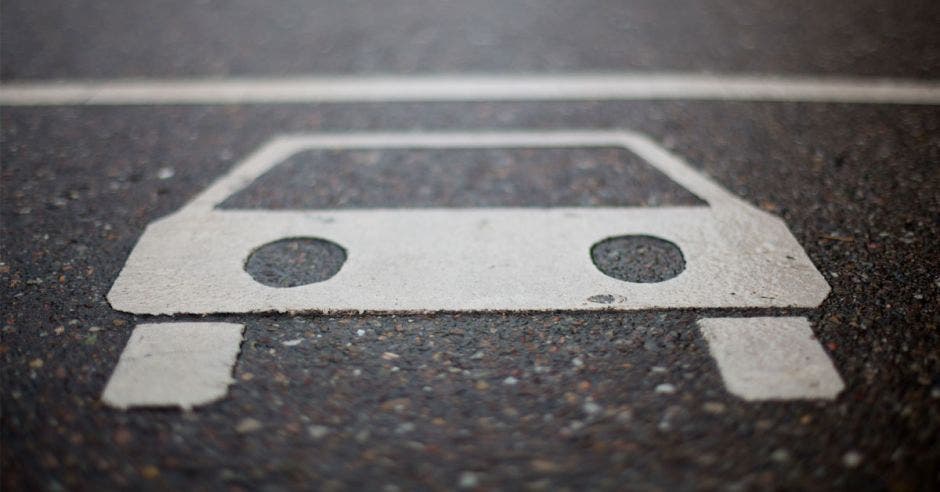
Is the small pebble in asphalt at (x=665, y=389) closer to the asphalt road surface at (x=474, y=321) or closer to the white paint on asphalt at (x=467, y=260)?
the asphalt road surface at (x=474, y=321)

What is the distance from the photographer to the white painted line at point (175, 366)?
6.23 ft

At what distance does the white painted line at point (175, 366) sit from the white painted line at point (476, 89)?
1.97m

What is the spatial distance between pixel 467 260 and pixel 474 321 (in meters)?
0.35

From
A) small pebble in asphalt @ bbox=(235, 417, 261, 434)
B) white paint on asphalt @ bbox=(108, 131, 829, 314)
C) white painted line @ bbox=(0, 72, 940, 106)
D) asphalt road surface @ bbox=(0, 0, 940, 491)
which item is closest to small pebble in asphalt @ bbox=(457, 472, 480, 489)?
asphalt road surface @ bbox=(0, 0, 940, 491)

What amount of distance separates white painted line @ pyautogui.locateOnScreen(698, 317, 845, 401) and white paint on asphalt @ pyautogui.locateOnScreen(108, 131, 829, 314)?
116 millimetres

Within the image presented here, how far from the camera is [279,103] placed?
149 inches

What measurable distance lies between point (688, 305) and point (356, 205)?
135 centimetres

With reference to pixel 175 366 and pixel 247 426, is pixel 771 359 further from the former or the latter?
pixel 175 366

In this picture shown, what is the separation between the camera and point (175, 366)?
2008 millimetres

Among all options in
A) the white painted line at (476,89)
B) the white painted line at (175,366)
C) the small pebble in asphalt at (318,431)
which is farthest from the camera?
the white painted line at (476,89)

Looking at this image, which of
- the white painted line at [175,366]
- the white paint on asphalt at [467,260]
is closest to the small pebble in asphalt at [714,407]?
the white paint on asphalt at [467,260]

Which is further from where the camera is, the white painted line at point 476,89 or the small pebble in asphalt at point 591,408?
the white painted line at point 476,89

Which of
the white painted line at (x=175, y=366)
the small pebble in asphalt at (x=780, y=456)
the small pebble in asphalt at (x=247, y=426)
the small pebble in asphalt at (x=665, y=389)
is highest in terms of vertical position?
the white painted line at (x=175, y=366)

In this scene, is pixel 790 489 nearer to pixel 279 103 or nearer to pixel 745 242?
pixel 745 242
